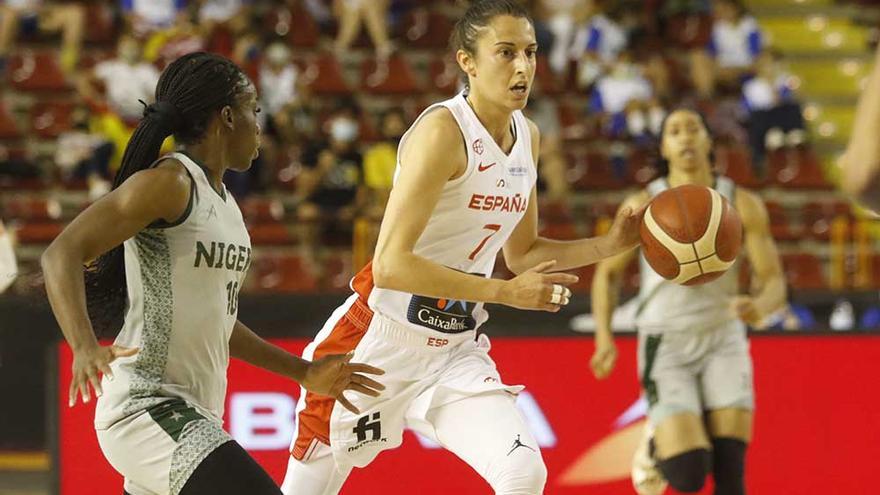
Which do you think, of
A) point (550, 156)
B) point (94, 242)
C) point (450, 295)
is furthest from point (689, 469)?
point (550, 156)

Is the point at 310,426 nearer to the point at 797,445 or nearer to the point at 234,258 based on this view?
the point at 234,258

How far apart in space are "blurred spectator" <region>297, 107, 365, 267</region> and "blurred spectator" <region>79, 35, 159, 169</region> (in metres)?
1.78

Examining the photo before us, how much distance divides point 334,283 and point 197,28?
386 centimetres

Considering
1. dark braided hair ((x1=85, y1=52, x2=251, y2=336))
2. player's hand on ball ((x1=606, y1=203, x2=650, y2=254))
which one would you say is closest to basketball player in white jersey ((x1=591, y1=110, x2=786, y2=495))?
player's hand on ball ((x1=606, y1=203, x2=650, y2=254))

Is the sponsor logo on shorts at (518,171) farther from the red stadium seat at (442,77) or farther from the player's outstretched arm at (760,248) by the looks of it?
the red stadium seat at (442,77)

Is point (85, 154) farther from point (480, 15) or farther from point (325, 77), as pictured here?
point (480, 15)

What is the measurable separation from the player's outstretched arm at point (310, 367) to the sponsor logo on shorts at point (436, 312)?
25cm

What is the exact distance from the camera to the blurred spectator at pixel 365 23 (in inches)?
550

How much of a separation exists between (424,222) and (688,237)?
37.9 inches

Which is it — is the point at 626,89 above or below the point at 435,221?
above

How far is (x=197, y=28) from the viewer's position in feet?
44.0

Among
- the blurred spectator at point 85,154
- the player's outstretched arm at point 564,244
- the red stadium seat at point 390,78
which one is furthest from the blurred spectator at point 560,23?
the player's outstretched arm at point 564,244

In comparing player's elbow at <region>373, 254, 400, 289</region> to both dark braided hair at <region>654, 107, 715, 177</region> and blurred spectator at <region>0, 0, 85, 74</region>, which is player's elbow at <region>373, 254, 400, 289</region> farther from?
blurred spectator at <region>0, 0, 85, 74</region>

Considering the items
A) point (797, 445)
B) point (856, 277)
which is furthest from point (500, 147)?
point (856, 277)
